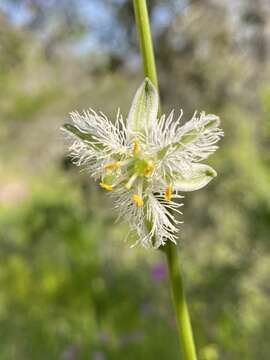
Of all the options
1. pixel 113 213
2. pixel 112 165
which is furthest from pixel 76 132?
pixel 113 213

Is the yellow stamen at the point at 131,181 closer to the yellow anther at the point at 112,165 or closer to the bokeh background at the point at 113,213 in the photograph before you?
the yellow anther at the point at 112,165

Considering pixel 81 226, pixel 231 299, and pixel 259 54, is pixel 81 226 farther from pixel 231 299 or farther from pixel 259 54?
pixel 259 54

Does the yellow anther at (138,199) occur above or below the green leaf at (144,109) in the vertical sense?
below

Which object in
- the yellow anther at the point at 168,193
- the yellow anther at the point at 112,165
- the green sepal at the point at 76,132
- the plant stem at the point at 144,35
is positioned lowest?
the yellow anther at the point at 168,193

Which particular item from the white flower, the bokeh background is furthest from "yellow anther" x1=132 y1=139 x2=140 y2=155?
the bokeh background

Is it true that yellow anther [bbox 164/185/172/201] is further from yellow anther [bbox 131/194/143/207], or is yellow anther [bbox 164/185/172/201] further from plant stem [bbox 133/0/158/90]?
plant stem [bbox 133/0/158/90]

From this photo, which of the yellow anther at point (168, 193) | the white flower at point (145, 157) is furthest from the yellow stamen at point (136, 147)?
the yellow anther at point (168, 193)

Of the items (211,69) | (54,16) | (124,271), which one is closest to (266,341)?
(124,271)

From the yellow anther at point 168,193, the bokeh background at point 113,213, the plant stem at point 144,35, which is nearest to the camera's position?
the plant stem at point 144,35
